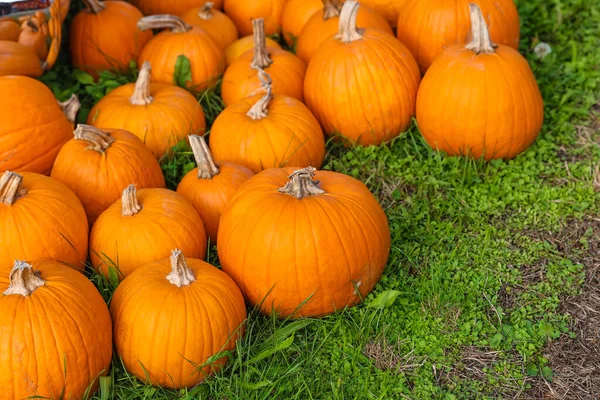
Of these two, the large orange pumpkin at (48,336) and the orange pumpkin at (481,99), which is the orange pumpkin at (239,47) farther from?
the large orange pumpkin at (48,336)

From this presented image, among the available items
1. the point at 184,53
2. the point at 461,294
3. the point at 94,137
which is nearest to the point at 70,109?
the point at 94,137

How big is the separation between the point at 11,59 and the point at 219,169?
142cm

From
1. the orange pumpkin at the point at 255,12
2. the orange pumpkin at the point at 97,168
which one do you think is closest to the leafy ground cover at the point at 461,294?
the orange pumpkin at the point at 97,168

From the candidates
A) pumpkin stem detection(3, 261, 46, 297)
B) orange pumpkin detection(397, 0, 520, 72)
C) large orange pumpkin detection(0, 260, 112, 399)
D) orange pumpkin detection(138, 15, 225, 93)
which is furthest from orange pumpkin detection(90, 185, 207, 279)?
orange pumpkin detection(397, 0, 520, 72)

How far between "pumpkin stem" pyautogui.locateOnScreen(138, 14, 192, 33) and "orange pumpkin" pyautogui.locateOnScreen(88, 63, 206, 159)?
485 mm

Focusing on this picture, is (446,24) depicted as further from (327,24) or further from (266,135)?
(266,135)

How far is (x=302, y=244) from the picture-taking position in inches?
123

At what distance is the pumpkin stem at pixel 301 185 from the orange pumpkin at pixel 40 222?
1.00 meters

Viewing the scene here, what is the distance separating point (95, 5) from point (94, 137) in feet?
5.40

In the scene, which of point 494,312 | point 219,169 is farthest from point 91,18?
point 494,312

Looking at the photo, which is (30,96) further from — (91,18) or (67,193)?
(91,18)

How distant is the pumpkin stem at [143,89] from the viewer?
4059 mm

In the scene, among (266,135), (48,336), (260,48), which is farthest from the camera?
(260,48)

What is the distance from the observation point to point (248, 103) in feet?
13.2
